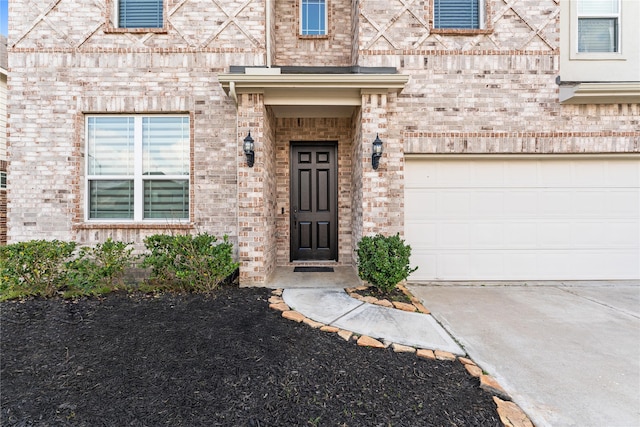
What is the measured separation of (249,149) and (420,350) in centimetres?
339

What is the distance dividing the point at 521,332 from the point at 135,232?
18.3ft

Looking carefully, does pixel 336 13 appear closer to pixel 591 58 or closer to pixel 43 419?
pixel 591 58

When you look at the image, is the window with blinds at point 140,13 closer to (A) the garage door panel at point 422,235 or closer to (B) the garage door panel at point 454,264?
(A) the garage door panel at point 422,235

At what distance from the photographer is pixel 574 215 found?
16.5ft

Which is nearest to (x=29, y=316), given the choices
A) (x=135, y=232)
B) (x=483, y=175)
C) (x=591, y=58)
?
(x=135, y=232)

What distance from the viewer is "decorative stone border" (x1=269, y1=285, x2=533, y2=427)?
191 centimetres

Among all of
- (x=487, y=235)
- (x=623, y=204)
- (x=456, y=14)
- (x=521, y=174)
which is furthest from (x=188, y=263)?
(x=623, y=204)

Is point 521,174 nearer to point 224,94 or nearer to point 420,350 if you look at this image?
point 420,350

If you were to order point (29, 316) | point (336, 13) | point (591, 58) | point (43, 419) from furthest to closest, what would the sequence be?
1. point (336, 13)
2. point (591, 58)
3. point (29, 316)
4. point (43, 419)

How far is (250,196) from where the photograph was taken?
4.39 m

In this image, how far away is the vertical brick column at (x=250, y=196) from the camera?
4.39 m

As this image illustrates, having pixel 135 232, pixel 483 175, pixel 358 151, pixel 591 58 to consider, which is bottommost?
pixel 135 232

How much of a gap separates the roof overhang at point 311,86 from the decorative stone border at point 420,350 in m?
2.98

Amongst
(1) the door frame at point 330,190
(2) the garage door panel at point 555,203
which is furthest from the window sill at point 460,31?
(2) the garage door panel at point 555,203
